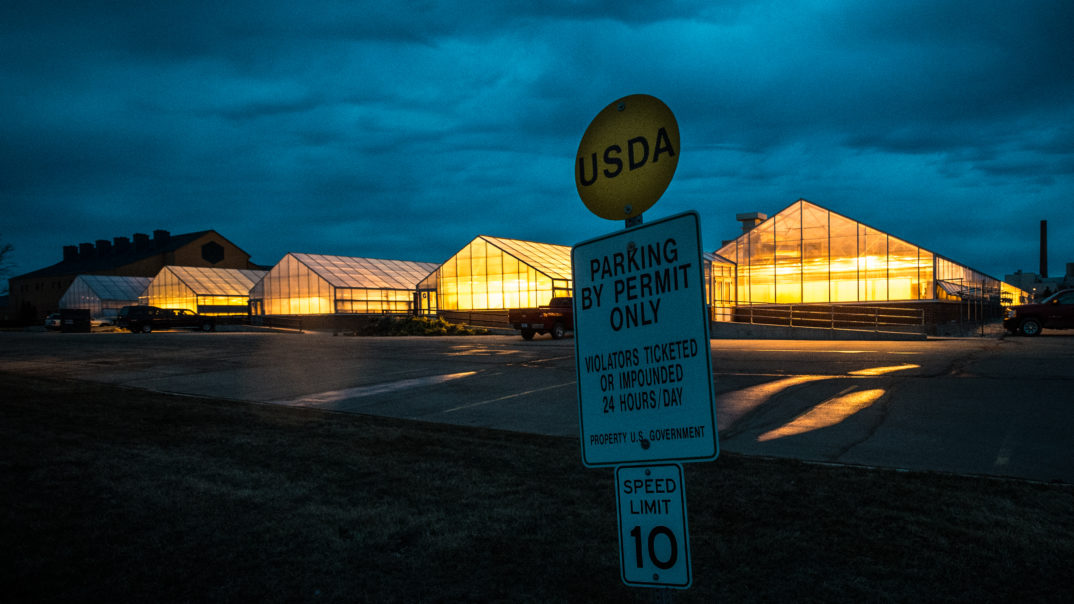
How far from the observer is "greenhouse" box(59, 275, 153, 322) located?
222 ft

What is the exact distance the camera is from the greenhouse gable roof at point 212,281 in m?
59.0

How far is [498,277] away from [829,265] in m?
18.6

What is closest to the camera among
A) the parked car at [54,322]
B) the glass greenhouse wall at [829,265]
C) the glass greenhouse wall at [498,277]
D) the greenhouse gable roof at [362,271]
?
the glass greenhouse wall at [829,265]

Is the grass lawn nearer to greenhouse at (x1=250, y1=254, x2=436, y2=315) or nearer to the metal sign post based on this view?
the metal sign post

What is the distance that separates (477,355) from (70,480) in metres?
13.6

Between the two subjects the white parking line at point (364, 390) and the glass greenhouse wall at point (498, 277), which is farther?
the glass greenhouse wall at point (498, 277)

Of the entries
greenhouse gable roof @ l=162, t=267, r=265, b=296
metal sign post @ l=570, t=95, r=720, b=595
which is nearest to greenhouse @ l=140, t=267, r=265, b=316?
greenhouse gable roof @ l=162, t=267, r=265, b=296

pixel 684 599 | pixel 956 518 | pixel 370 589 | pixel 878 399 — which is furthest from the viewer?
pixel 878 399

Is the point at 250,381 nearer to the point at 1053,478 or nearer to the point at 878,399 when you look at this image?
the point at 878,399

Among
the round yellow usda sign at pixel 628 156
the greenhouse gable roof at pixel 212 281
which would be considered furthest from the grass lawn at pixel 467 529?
the greenhouse gable roof at pixel 212 281

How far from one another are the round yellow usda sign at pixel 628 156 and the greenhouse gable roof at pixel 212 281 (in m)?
60.8

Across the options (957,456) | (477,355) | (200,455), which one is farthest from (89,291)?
(957,456)

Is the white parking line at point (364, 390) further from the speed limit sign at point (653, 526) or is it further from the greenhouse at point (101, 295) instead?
the greenhouse at point (101, 295)

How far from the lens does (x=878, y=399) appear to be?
9.71 metres
